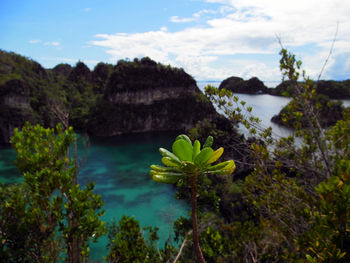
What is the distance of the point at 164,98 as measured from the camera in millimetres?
49156

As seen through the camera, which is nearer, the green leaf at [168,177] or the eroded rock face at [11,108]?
the green leaf at [168,177]

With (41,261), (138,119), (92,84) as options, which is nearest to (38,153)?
(41,261)

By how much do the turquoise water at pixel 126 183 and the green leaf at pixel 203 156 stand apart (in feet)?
21.7

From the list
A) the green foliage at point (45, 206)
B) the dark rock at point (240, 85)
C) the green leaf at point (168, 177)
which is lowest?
the green foliage at point (45, 206)

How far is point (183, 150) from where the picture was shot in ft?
4.90

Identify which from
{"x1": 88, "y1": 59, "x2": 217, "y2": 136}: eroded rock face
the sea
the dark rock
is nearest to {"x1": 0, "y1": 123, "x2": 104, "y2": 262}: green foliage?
the sea

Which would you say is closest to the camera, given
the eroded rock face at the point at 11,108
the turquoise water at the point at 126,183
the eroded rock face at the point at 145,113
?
the turquoise water at the point at 126,183

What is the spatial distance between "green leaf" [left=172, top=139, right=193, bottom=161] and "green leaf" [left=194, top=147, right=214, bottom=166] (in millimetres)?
57

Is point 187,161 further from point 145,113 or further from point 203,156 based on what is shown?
point 145,113

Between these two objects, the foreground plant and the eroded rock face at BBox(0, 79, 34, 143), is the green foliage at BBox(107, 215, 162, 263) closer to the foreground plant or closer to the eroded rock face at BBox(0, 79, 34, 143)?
the foreground plant

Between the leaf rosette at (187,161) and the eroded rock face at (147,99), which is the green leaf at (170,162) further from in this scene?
the eroded rock face at (147,99)

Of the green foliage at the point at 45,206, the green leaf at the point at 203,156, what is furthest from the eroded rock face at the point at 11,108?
the green leaf at the point at 203,156

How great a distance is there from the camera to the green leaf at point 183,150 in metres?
1.48

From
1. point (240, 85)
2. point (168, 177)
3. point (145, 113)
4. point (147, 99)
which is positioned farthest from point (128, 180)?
point (147, 99)
